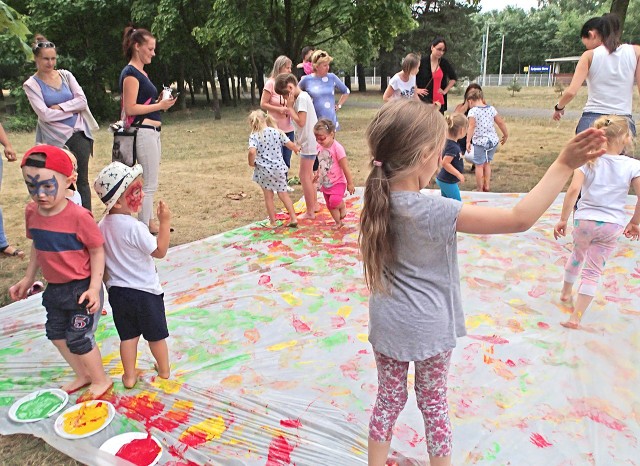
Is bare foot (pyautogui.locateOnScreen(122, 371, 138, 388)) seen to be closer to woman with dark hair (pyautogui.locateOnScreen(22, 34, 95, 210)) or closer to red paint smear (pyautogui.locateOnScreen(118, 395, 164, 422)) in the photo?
red paint smear (pyautogui.locateOnScreen(118, 395, 164, 422))

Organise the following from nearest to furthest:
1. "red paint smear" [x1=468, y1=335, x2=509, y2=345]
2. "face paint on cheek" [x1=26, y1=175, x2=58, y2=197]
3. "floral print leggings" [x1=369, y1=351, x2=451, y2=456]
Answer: "floral print leggings" [x1=369, y1=351, x2=451, y2=456] < "face paint on cheek" [x1=26, y1=175, x2=58, y2=197] < "red paint smear" [x1=468, y1=335, x2=509, y2=345]

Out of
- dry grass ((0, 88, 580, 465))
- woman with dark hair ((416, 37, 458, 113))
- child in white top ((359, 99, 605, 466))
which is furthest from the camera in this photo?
woman with dark hair ((416, 37, 458, 113))

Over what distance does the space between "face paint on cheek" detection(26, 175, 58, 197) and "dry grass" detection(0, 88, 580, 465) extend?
3.84 ft

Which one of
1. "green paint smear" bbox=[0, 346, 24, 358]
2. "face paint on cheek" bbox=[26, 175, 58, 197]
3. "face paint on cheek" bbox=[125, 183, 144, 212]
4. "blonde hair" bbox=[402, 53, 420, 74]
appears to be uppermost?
"blonde hair" bbox=[402, 53, 420, 74]

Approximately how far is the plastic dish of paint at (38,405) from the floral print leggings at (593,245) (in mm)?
3051

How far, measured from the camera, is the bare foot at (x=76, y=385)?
2.79 meters

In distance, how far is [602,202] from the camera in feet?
10.5

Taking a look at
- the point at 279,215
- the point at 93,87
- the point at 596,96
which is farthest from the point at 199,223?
the point at 93,87

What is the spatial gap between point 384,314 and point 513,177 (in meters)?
6.54

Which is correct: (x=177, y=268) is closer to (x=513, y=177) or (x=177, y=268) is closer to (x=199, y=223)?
(x=199, y=223)

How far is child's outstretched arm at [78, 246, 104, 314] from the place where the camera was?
2514 millimetres

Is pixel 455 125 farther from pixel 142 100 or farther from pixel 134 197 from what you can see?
pixel 134 197

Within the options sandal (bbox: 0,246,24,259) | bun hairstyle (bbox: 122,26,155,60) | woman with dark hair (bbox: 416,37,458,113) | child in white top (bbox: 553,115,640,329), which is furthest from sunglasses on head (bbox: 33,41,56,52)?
woman with dark hair (bbox: 416,37,458,113)

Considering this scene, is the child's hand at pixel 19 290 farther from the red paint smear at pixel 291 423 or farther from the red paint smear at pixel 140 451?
the red paint smear at pixel 291 423
